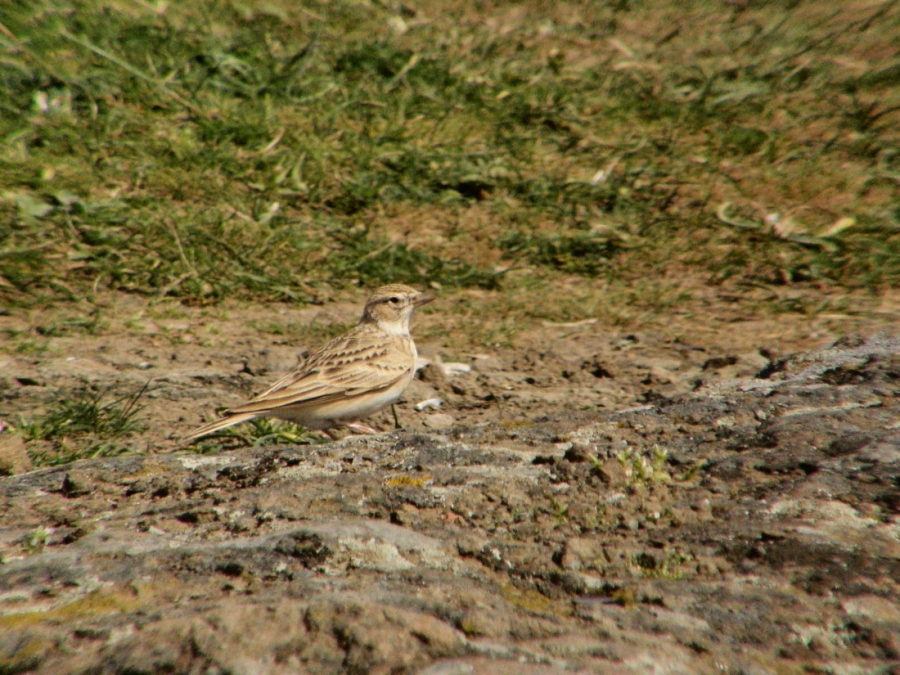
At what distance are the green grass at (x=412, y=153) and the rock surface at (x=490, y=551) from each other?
4113 mm

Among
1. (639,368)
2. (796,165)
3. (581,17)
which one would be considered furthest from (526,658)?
(581,17)

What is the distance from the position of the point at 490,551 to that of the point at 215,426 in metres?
2.68

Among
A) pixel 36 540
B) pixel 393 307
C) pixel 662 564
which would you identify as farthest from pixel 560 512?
pixel 393 307

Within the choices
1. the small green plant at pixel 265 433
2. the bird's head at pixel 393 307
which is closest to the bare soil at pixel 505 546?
the small green plant at pixel 265 433

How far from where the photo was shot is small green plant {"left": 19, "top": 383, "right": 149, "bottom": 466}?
463cm

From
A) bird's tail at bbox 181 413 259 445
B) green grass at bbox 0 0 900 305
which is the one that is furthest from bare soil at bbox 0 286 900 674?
green grass at bbox 0 0 900 305

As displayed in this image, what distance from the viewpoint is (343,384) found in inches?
221

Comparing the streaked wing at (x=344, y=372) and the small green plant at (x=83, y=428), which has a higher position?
the streaked wing at (x=344, y=372)

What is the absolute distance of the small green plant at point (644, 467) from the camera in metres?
2.77

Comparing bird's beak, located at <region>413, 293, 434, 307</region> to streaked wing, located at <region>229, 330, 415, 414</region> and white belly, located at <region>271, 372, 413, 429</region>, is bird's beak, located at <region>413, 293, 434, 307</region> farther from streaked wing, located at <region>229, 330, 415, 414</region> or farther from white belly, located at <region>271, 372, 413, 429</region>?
white belly, located at <region>271, 372, 413, 429</region>

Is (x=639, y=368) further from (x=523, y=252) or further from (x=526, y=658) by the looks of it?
(x=526, y=658)

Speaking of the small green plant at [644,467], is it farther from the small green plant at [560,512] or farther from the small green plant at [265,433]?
the small green plant at [265,433]

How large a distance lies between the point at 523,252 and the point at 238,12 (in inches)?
209

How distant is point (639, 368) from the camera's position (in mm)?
5941
